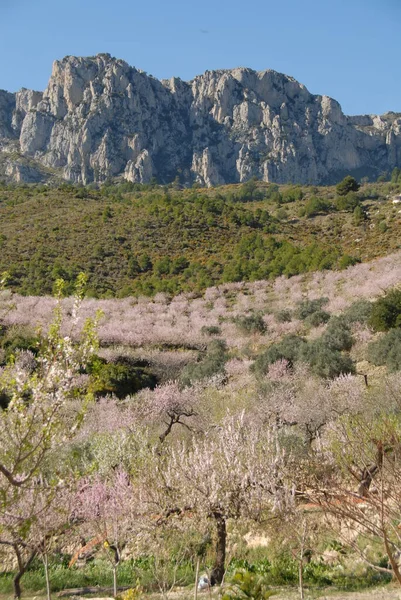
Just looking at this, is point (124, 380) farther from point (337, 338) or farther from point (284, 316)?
point (284, 316)

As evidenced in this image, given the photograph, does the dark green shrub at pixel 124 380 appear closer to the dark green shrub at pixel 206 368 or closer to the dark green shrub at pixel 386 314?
the dark green shrub at pixel 206 368

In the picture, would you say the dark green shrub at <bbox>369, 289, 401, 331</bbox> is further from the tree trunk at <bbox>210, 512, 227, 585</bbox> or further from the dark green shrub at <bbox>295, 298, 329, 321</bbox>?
the tree trunk at <bbox>210, 512, 227, 585</bbox>

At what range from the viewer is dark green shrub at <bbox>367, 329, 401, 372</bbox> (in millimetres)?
24138

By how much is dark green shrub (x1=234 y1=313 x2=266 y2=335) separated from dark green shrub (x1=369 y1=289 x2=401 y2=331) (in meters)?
9.63

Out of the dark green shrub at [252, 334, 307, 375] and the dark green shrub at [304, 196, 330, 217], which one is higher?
the dark green shrub at [304, 196, 330, 217]

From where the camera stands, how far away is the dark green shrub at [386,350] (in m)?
24.1

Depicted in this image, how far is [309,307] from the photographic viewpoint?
38.5m

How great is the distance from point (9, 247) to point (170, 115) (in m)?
117

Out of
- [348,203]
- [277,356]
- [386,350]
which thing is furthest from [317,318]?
[348,203]

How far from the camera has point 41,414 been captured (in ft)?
18.6

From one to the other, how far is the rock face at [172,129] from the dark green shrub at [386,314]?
4637 inches

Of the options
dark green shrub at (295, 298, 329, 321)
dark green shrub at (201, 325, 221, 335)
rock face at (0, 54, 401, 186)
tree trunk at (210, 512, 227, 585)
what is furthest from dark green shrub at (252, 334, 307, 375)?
rock face at (0, 54, 401, 186)

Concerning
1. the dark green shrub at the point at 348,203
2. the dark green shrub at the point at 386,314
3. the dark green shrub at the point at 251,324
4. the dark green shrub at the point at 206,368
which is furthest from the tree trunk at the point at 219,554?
the dark green shrub at the point at 348,203

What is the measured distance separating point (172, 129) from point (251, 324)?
132 meters
